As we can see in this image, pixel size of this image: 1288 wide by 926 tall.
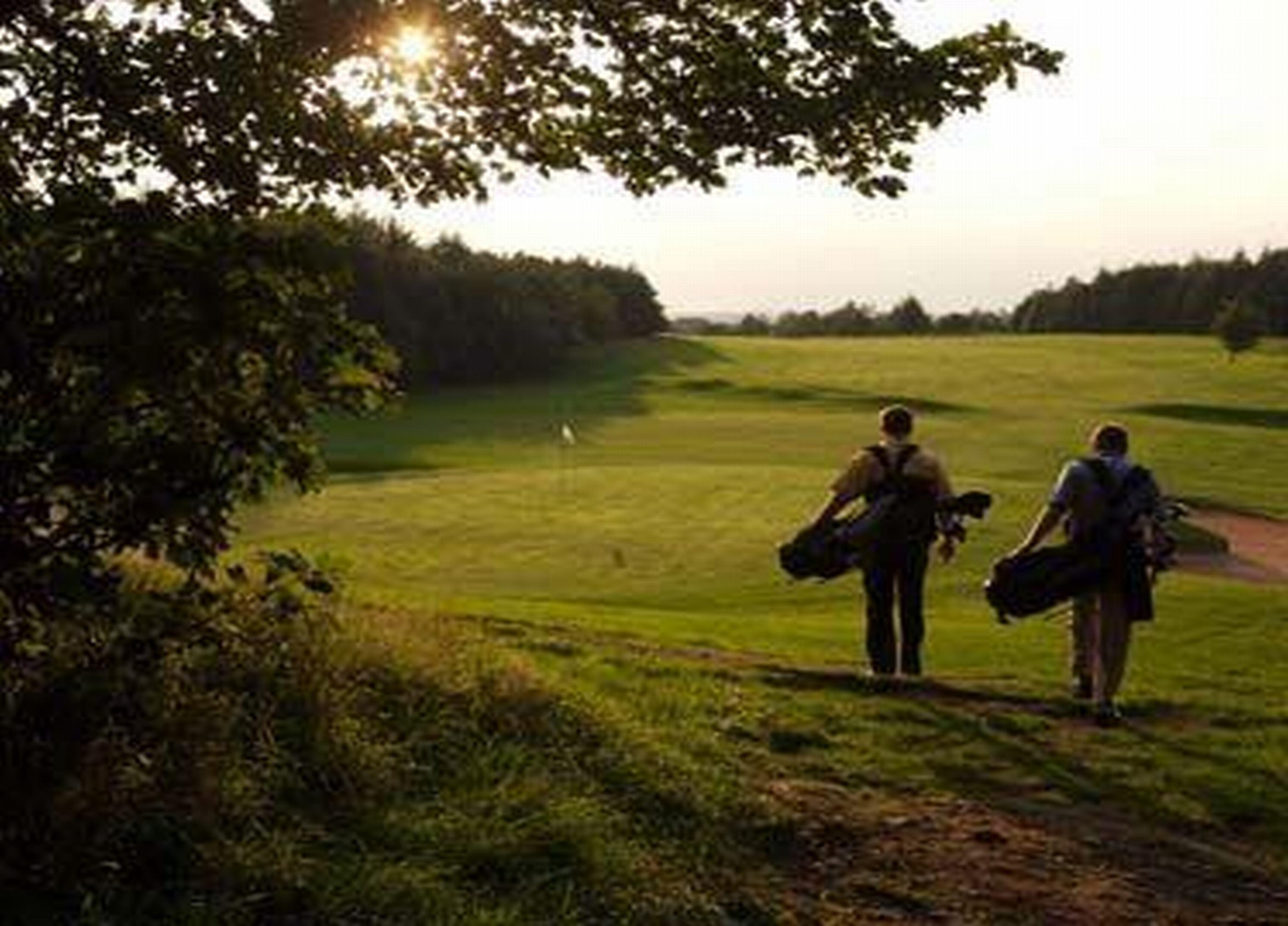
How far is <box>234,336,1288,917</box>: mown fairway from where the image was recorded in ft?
36.5

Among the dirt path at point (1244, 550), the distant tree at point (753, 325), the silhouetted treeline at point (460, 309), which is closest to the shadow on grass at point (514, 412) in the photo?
the silhouetted treeline at point (460, 309)

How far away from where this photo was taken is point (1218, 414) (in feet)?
262

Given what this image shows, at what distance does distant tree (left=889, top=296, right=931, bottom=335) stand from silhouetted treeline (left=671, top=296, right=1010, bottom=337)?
0.14 feet

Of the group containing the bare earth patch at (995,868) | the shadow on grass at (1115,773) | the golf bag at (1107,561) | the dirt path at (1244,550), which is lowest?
the dirt path at (1244,550)

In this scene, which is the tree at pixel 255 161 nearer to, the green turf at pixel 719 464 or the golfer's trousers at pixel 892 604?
the green turf at pixel 719 464

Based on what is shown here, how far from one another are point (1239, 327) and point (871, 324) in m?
78.5

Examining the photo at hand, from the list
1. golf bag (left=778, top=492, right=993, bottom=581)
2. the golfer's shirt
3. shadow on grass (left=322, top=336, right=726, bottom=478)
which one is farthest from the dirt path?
shadow on grass (left=322, top=336, right=726, bottom=478)

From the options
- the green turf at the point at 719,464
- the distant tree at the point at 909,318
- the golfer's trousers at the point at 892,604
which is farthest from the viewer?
the distant tree at the point at 909,318

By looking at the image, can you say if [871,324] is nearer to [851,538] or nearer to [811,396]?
[811,396]

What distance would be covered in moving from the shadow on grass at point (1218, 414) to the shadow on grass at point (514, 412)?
77.4 ft

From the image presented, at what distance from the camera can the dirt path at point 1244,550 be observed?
36625mm

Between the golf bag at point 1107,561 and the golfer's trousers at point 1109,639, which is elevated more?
the golf bag at point 1107,561

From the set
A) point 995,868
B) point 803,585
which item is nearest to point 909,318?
point 803,585

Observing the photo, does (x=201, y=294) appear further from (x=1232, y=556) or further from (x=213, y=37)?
(x=1232, y=556)
